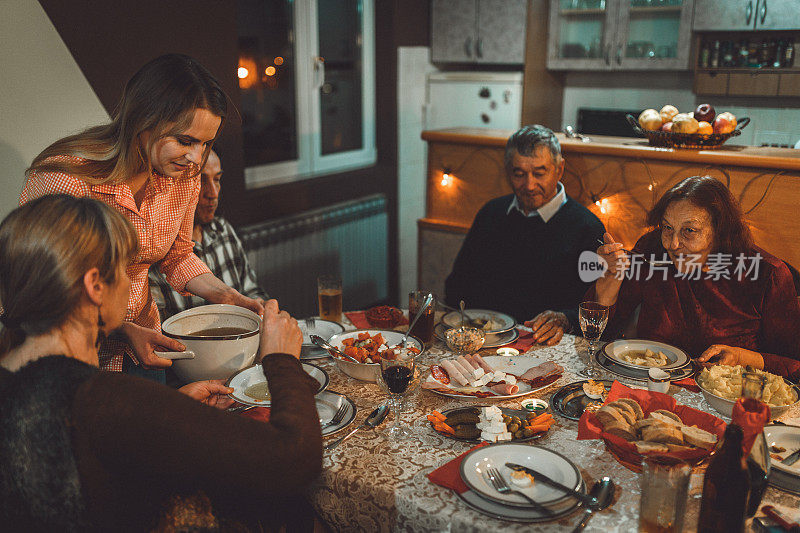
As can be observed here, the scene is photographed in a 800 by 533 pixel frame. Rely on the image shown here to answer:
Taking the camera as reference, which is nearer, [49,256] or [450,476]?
[49,256]

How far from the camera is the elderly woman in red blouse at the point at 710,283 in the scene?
6.28 feet

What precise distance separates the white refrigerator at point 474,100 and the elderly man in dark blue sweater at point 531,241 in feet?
6.12

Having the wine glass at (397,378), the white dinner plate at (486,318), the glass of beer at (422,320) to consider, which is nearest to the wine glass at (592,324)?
the white dinner plate at (486,318)

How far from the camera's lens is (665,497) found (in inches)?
43.3

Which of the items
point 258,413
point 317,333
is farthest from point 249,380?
point 317,333

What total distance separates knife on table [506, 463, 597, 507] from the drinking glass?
0.09 meters

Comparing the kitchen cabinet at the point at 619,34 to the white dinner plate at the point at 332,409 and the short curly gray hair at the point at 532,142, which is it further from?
the white dinner plate at the point at 332,409

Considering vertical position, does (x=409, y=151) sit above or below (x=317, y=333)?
above

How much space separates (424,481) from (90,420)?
0.59 meters

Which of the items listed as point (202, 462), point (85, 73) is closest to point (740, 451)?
point (202, 462)

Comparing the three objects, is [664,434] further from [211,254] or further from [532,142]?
[211,254]

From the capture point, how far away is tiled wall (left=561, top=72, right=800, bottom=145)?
416 cm

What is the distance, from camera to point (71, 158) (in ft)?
5.21

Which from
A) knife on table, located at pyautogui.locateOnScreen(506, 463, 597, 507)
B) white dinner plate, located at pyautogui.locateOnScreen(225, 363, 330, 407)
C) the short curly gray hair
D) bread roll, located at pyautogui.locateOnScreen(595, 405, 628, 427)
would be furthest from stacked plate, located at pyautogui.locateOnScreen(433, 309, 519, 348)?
the short curly gray hair
